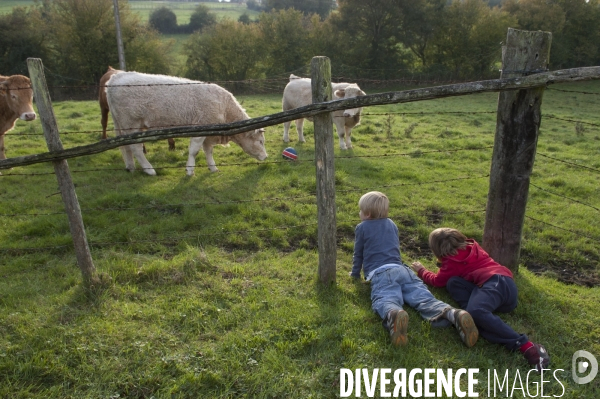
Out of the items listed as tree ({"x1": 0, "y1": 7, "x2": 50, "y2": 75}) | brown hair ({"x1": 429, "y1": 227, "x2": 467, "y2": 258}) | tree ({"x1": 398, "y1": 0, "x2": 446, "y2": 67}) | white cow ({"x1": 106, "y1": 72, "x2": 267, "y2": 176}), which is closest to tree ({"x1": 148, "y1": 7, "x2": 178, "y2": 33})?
tree ({"x1": 0, "y1": 7, "x2": 50, "y2": 75})

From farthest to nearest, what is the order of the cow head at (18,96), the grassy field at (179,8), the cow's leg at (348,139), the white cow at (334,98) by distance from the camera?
1. the grassy field at (179,8)
2. the cow's leg at (348,139)
3. the white cow at (334,98)
4. the cow head at (18,96)

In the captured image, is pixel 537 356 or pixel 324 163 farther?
pixel 324 163

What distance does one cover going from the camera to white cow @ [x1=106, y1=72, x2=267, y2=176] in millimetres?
8234

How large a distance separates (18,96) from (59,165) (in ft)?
18.5

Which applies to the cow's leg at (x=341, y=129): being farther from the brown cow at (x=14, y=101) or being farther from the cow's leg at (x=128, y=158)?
the brown cow at (x=14, y=101)

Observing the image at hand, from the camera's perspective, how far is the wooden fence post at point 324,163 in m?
3.93

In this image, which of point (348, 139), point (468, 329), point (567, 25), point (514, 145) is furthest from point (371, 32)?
point (468, 329)

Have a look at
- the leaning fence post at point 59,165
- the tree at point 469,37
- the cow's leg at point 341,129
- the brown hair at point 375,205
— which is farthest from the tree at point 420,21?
the leaning fence post at point 59,165

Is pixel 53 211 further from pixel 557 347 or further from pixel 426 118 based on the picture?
pixel 426 118

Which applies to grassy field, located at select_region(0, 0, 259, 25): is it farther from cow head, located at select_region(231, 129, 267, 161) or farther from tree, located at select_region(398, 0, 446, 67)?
cow head, located at select_region(231, 129, 267, 161)

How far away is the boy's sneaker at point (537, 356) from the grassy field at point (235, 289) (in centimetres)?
8

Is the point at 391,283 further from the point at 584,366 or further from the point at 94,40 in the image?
the point at 94,40

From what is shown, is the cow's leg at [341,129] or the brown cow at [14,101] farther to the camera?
the cow's leg at [341,129]

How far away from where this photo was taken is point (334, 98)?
11.0 meters
